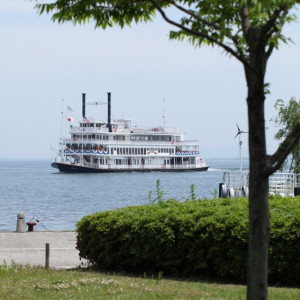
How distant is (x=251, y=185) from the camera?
5.68m

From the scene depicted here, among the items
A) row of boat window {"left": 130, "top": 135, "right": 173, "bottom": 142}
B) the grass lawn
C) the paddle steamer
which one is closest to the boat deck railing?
the grass lawn

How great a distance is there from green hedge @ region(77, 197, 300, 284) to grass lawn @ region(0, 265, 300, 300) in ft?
1.73

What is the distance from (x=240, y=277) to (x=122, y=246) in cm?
208

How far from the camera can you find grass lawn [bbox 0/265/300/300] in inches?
307

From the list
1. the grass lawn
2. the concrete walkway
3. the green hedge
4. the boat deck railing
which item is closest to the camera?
the grass lawn

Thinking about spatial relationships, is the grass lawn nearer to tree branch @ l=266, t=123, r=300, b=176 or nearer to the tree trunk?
the tree trunk

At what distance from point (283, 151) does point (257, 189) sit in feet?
1.30

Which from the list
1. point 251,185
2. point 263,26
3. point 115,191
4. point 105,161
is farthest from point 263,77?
point 105,161

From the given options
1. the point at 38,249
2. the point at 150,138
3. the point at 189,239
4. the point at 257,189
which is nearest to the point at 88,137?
the point at 150,138

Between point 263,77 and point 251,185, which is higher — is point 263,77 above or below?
above

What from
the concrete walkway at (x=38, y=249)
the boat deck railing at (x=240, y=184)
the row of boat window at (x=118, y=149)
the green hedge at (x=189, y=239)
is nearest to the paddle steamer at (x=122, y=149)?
the row of boat window at (x=118, y=149)

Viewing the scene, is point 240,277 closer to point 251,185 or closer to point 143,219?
point 143,219

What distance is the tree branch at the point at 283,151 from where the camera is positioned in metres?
5.56

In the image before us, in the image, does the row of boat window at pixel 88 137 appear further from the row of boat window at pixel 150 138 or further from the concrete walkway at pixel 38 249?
the concrete walkway at pixel 38 249
